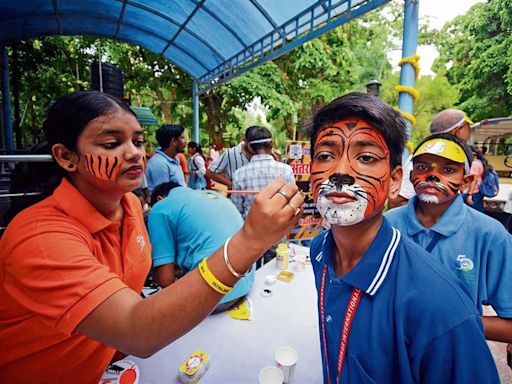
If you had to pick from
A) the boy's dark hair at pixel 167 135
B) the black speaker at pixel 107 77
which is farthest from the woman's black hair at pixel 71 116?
the black speaker at pixel 107 77

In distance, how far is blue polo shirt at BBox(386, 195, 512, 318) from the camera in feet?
4.60

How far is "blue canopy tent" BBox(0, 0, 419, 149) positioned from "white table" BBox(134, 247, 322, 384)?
10.3 feet

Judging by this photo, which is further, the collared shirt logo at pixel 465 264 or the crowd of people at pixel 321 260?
the collared shirt logo at pixel 465 264

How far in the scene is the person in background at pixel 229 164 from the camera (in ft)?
14.9

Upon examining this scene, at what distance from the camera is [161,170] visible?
4.07 m

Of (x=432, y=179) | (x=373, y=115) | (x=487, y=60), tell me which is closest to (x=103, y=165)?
(x=373, y=115)

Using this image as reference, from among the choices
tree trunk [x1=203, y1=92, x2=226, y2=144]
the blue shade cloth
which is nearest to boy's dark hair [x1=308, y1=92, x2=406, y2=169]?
the blue shade cloth

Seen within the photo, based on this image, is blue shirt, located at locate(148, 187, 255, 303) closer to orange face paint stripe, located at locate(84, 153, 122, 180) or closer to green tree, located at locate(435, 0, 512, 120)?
orange face paint stripe, located at locate(84, 153, 122, 180)

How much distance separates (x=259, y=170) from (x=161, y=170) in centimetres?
137

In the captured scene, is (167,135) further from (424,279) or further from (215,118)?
(215,118)

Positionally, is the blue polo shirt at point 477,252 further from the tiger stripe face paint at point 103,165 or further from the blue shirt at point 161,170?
the blue shirt at point 161,170

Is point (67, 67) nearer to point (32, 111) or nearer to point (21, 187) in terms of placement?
point (32, 111)

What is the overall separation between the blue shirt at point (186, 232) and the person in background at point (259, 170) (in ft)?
Result: 4.83

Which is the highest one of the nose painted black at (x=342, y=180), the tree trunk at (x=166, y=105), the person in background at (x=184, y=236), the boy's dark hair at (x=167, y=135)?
the tree trunk at (x=166, y=105)
